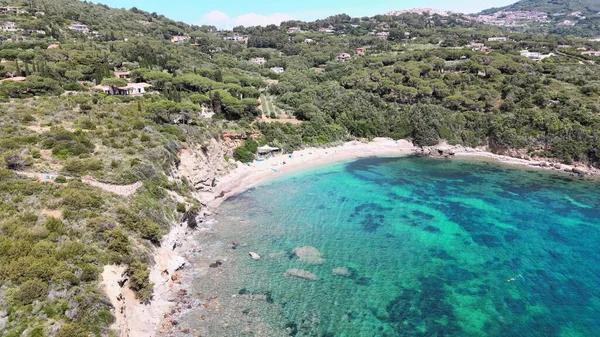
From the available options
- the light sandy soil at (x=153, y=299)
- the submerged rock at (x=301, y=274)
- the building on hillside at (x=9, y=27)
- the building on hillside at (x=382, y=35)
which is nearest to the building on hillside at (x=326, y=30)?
the building on hillside at (x=382, y=35)

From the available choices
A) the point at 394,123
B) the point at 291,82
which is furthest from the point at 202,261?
the point at 291,82

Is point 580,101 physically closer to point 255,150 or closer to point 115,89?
point 255,150

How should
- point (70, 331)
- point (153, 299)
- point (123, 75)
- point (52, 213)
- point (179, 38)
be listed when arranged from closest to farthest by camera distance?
point (70, 331), point (153, 299), point (52, 213), point (123, 75), point (179, 38)

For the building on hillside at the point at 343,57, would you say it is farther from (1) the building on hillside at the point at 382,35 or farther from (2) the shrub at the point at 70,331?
(2) the shrub at the point at 70,331

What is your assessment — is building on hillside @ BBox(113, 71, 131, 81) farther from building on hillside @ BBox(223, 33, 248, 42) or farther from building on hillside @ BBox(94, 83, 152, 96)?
building on hillside @ BBox(223, 33, 248, 42)

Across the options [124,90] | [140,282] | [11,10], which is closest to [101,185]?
[140,282]

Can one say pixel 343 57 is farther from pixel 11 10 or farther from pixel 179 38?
pixel 11 10
